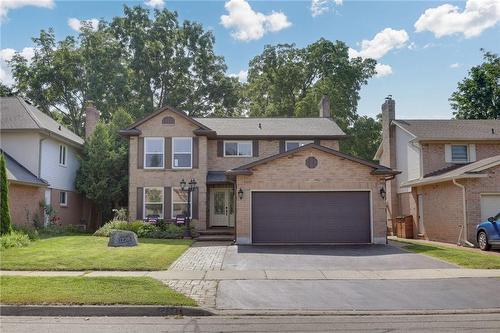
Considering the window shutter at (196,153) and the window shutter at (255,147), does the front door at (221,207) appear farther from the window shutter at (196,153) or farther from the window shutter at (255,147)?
the window shutter at (255,147)

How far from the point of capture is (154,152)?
2488 cm

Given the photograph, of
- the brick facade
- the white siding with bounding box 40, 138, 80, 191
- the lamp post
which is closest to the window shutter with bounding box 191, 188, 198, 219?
the lamp post

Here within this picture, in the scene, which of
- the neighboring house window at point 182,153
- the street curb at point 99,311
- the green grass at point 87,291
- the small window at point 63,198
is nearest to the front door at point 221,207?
the neighboring house window at point 182,153

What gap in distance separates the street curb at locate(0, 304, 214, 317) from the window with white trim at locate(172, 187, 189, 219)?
1600cm

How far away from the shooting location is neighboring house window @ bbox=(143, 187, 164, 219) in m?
24.5

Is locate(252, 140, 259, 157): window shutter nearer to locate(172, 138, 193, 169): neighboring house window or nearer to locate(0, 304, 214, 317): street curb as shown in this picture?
locate(172, 138, 193, 169): neighboring house window

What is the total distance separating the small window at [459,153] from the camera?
2398cm

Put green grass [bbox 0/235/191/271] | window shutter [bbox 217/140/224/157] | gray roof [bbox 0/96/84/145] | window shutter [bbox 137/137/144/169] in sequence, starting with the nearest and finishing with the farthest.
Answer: green grass [bbox 0/235/191/271], gray roof [bbox 0/96/84/145], window shutter [bbox 137/137/144/169], window shutter [bbox 217/140/224/157]

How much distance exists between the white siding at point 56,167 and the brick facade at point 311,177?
1106cm

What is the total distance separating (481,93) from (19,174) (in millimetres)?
37548

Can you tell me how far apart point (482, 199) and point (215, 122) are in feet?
50.9

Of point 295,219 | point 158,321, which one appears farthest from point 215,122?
point 158,321

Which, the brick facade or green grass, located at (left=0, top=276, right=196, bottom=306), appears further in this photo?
the brick facade

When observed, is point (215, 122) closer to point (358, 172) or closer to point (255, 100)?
point (358, 172)
